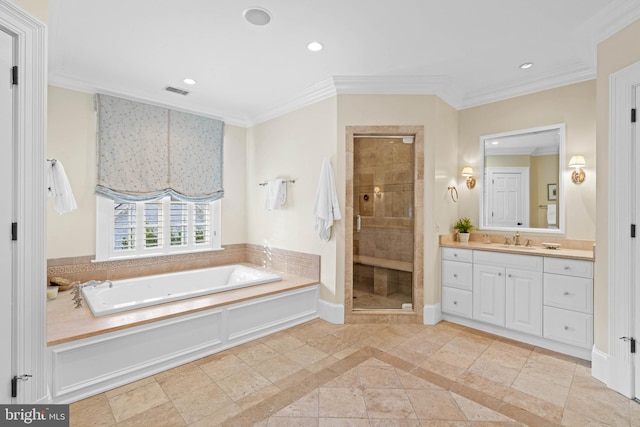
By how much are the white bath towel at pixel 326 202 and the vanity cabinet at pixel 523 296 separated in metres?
1.36

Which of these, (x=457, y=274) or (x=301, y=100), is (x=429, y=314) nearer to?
(x=457, y=274)

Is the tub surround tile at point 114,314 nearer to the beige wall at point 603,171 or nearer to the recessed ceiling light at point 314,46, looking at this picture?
the recessed ceiling light at point 314,46

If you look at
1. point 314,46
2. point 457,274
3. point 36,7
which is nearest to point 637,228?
point 457,274

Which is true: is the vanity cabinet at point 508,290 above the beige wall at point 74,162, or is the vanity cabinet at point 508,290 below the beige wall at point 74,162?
below

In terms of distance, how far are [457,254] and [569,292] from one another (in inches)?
40.3

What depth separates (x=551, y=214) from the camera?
3320 millimetres

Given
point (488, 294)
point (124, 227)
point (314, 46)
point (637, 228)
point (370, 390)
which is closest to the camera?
point (637, 228)

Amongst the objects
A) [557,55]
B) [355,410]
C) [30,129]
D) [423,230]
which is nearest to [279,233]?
[423,230]

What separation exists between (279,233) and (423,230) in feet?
6.27

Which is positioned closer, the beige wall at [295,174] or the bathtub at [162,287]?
the bathtub at [162,287]

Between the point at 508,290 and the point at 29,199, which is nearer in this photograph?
the point at 29,199

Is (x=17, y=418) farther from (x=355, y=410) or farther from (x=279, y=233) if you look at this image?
(x=279, y=233)

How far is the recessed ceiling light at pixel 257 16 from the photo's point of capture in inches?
87.7

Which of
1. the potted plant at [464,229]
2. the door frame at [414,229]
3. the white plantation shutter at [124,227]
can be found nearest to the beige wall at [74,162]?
the white plantation shutter at [124,227]
